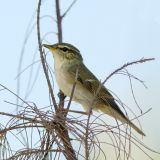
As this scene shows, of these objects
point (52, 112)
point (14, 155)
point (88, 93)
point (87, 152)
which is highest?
point (88, 93)

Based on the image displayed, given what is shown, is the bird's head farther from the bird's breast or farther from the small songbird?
the bird's breast

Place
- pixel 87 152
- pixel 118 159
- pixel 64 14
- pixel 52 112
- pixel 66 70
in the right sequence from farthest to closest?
1. pixel 66 70
2. pixel 64 14
3. pixel 52 112
4. pixel 118 159
5. pixel 87 152

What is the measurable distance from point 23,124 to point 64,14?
0.57m

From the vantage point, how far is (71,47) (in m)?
4.06

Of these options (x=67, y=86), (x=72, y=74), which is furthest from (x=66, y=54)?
(x=67, y=86)

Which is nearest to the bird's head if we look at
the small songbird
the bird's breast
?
the small songbird

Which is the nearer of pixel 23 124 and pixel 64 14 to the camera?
pixel 23 124

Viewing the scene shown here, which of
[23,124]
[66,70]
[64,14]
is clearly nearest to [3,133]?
[23,124]

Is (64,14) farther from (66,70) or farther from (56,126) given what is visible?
(66,70)

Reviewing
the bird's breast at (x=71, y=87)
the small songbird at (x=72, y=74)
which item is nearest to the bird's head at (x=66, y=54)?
the small songbird at (x=72, y=74)

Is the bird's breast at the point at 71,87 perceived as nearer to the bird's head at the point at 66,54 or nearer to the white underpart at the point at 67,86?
the white underpart at the point at 67,86

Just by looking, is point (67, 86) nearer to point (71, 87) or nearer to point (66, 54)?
point (71, 87)

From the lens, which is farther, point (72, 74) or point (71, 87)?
point (72, 74)

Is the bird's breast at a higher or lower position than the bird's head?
lower
